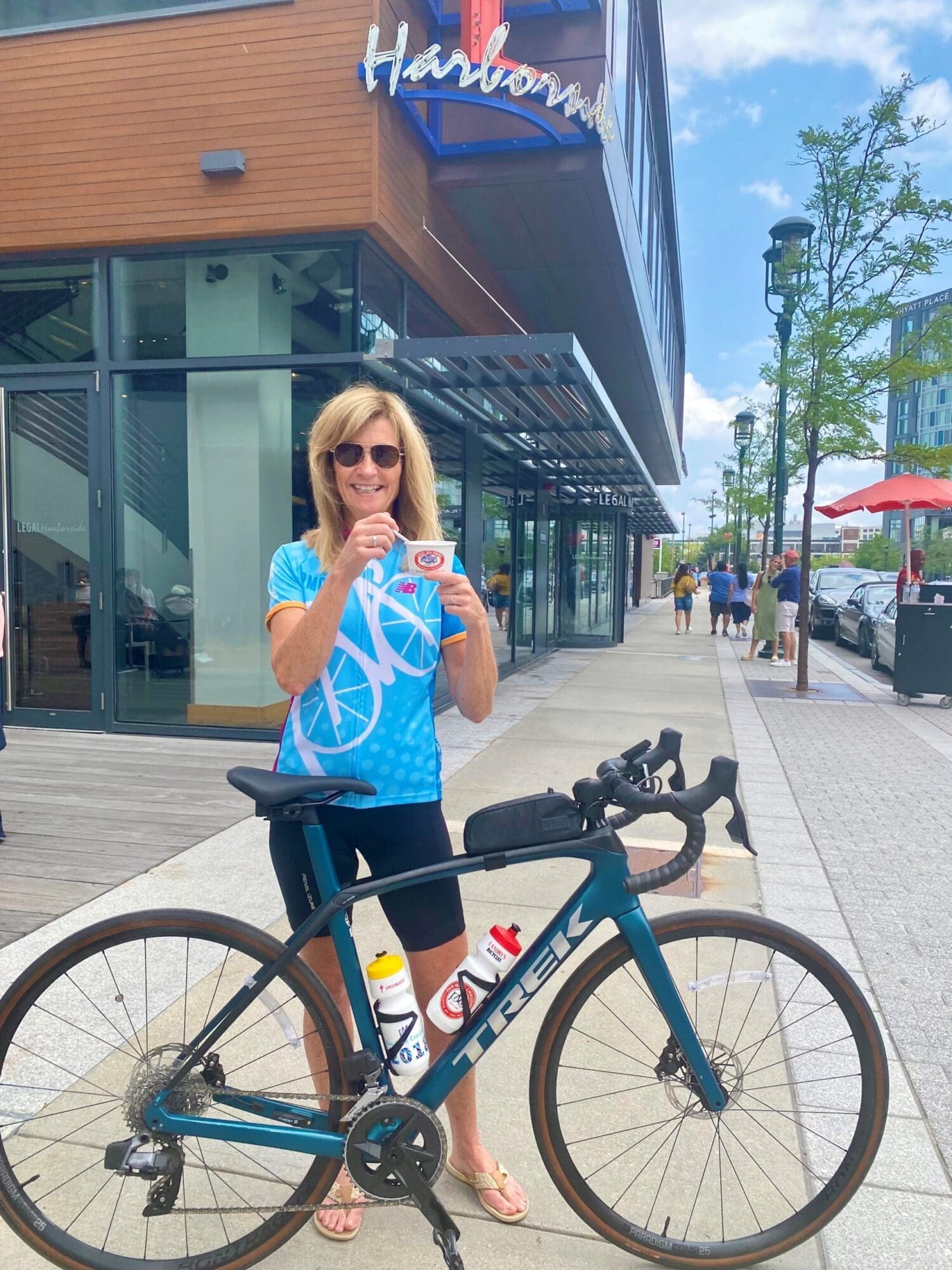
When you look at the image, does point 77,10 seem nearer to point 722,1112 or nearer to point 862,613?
point 722,1112

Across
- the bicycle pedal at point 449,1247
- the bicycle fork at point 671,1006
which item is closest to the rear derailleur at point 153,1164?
the bicycle pedal at point 449,1247

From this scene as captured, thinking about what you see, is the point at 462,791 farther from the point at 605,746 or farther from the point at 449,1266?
the point at 449,1266

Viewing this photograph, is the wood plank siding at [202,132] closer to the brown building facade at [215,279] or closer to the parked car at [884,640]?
the brown building facade at [215,279]

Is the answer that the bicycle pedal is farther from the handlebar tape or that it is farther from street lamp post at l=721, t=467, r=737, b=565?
street lamp post at l=721, t=467, r=737, b=565

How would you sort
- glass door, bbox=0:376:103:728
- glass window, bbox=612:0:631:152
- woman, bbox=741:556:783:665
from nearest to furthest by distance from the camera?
glass door, bbox=0:376:103:728
glass window, bbox=612:0:631:152
woman, bbox=741:556:783:665

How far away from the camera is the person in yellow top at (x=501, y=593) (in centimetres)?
1329

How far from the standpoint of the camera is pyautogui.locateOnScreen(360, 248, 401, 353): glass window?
24.1 ft

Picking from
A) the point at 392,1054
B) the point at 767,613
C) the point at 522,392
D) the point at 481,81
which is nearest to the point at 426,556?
the point at 392,1054

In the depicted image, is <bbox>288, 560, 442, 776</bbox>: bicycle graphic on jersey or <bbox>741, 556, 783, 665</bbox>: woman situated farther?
<bbox>741, 556, 783, 665</bbox>: woman

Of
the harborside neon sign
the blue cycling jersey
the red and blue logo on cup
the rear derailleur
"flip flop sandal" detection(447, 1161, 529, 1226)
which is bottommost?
"flip flop sandal" detection(447, 1161, 529, 1226)

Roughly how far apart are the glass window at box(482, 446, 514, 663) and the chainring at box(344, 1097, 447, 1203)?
9836 mm

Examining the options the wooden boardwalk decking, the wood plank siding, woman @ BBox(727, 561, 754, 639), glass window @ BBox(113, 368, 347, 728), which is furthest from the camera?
woman @ BBox(727, 561, 754, 639)

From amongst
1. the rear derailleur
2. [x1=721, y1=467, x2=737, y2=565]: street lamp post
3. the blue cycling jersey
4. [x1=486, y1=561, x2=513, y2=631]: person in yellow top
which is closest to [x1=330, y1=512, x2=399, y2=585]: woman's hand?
the blue cycling jersey

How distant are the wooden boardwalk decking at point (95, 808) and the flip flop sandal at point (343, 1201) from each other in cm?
199
